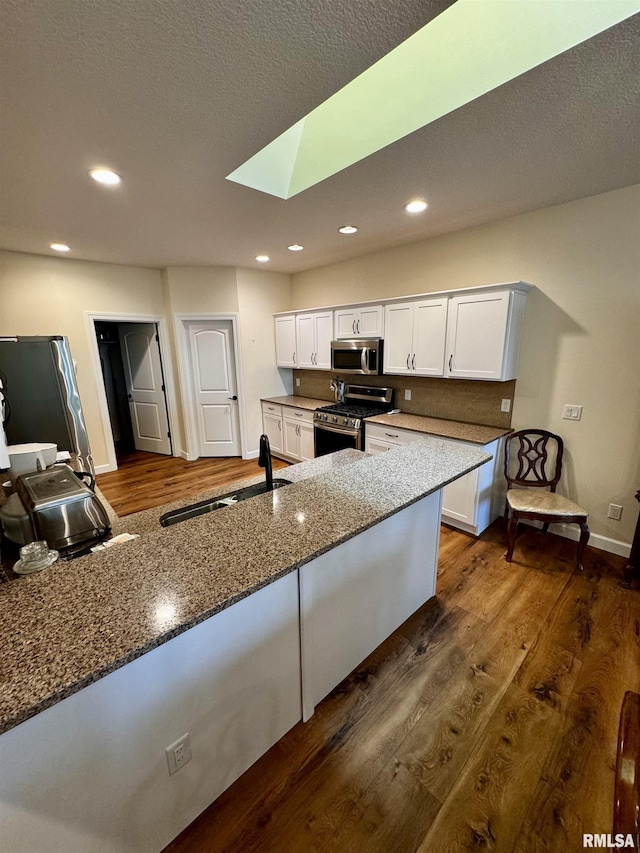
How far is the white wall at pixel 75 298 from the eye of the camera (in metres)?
3.67

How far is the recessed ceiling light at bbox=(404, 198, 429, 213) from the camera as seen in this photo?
246cm

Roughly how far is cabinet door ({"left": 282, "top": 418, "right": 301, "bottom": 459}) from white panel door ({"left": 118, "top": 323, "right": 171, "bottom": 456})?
184 centimetres

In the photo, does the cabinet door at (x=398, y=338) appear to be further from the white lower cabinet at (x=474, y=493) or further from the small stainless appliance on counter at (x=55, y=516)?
the small stainless appliance on counter at (x=55, y=516)

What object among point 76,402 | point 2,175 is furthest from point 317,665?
point 2,175

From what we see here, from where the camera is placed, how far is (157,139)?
167 cm

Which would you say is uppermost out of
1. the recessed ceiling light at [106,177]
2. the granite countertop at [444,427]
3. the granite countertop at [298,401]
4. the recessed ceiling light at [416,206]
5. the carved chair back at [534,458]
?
the recessed ceiling light at [416,206]

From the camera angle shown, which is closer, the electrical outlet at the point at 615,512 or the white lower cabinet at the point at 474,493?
the electrical outlet at the point at 615,512

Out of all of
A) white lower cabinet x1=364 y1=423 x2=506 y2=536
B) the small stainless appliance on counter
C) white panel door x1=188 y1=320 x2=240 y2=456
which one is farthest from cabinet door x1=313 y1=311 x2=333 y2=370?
the small stainless appliance on counter

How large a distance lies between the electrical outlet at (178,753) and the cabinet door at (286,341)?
Answer: 4122 millimetres

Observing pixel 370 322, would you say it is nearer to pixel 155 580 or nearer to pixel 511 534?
pixel 511 534

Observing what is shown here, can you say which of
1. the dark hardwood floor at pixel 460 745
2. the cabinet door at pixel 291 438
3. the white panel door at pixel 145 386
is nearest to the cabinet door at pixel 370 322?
the cabinet door at pixel 291 438

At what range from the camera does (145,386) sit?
5.12m

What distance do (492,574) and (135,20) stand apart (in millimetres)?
3277

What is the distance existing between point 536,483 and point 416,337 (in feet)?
5.42
